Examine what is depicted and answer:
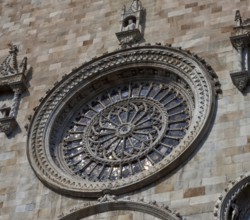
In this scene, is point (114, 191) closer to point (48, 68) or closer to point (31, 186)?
point (31, 186)

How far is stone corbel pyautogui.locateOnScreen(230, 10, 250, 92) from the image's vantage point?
19.2 meters

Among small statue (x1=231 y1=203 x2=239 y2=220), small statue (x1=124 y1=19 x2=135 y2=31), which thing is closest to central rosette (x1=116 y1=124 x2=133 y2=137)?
small statue (x1=124 y1=19 x2=135 y2=31)

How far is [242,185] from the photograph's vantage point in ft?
56.3

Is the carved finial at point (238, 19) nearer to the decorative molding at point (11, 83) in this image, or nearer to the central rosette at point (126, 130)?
the central rosette at point (126, 130)

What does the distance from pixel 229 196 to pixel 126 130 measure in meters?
3.85

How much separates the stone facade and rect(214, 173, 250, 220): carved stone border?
0.62 feet

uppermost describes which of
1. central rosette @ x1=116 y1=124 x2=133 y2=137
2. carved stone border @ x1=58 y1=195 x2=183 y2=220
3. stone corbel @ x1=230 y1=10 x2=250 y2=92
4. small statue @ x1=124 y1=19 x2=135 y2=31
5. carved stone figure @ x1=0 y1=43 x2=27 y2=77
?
small statue @ x1=124 y1=19 x2=135 y2=31

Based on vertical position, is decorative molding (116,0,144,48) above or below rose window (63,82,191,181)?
above

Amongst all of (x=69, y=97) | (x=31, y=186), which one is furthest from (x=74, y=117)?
(x=31, y=186)

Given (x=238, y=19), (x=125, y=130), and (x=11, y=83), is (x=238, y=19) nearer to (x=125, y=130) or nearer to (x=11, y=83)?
(x=125, y=130)

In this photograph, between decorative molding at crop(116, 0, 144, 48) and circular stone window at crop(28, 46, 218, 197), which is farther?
decorative molding at crop(116, 0, 144, 48)

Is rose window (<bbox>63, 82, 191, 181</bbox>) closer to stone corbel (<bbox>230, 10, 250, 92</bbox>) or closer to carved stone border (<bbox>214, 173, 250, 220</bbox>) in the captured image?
stone corbel (<bbox>230, 10, 250, 92</bbox>)

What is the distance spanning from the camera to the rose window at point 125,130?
63.6 ft

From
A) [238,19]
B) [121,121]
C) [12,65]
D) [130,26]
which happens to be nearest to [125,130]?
[121,121]
